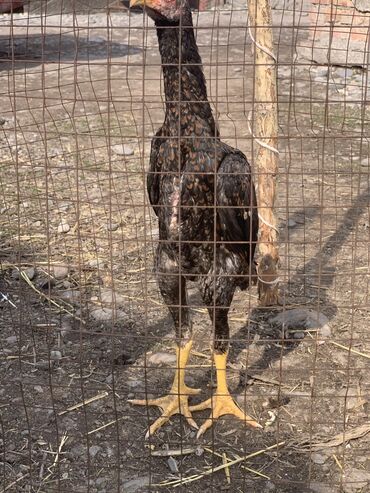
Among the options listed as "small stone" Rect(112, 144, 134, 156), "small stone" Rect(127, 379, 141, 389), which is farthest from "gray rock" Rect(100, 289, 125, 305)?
"small stone" Rect(112, 144, 134, 156)

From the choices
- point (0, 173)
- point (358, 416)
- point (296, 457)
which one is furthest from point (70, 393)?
point (0, 173)

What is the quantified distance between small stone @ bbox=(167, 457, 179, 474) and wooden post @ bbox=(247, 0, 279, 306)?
1170 millimetres

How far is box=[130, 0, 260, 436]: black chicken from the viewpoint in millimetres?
3064

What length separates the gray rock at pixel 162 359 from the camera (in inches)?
153

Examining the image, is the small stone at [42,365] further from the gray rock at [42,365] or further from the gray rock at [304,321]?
the gray rock at [304,321]

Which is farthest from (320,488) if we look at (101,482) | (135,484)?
(101,482)

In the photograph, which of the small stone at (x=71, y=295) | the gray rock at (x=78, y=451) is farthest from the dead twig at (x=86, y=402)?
the small stone at (x=71, y=295)

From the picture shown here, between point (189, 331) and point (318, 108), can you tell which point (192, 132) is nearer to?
point (189, 331)

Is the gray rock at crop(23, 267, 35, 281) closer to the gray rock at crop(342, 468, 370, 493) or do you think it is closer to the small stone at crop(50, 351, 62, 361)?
the small stone at crop(50, 351, 62, 361)

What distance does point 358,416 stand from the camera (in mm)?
3428

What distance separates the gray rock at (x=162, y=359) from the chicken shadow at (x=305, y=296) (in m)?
0.35

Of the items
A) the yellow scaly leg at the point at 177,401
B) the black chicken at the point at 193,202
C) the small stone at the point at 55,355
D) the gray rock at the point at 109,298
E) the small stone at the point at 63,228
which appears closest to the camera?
the black chicken at the point at 193,202

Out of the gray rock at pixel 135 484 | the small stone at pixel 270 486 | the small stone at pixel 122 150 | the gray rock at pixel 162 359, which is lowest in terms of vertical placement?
the gray rock at pixel 162 359

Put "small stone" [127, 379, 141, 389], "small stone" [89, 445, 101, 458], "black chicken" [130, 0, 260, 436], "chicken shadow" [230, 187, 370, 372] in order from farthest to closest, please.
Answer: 1. "chicken shadow" [230, 187, 370, 372]
2. "small stone" [127, 379, 141, 389]
3. "small stone" [89, 445, 101, 458]
4. "black chicken" [130, 0, 260, 436]
